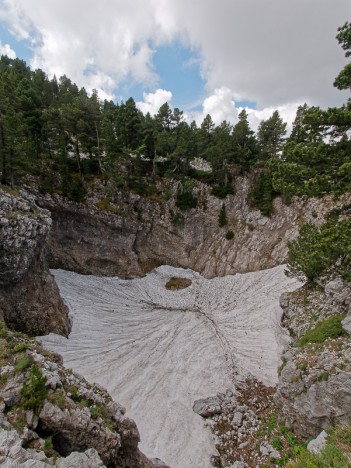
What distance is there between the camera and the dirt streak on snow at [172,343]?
17.2 metres

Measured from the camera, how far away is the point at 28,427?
8.38m

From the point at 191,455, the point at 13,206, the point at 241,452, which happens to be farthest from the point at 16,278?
the point at 241,452

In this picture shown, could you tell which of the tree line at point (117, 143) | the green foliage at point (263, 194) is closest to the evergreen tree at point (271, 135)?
the tree line at point (117, 143)

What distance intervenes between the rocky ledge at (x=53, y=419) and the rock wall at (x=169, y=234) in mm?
27749

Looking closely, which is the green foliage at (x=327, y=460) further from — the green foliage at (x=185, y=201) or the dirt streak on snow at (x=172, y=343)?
the green foliage at (x=185, y=201)

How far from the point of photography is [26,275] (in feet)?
82.0

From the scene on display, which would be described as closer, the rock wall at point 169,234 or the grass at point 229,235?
the rock wall at point 169,234

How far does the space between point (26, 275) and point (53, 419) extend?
1951cm

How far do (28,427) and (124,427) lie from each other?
457 cm

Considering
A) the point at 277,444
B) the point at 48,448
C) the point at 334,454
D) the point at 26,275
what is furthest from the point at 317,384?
the point at 26,275

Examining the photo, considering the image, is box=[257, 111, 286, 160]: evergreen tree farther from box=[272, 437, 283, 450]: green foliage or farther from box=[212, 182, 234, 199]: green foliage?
box=[272, 437, 283, 450]: green foliage

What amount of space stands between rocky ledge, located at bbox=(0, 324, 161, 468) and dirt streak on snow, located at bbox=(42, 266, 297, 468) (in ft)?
18.9

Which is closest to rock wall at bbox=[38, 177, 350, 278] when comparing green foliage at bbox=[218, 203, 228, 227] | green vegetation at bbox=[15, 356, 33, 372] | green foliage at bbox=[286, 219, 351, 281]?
green foliage at bbox=[218, 203, 228, 227]

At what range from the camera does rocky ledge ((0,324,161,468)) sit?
780cm
